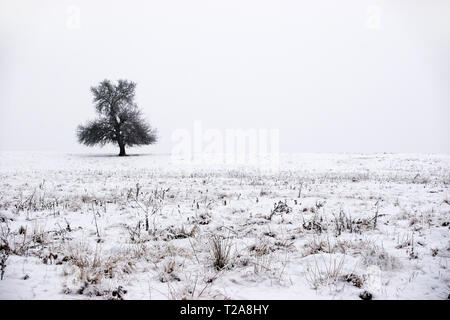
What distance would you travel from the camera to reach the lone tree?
3478cm

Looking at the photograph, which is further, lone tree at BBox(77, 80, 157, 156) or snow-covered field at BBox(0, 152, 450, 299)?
lone tree at BBox(77, 80, 157, 156)

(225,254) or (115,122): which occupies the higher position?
(115,122)

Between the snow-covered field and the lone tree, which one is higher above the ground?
the lone tree

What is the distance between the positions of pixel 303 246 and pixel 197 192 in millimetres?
5185

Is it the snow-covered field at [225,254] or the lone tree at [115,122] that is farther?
the lone tree at [115,122]

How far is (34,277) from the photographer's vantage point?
3150mm

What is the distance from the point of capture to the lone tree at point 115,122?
34781 mm

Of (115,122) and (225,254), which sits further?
(115,122)

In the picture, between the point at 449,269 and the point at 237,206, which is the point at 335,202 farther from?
the point at 449,269

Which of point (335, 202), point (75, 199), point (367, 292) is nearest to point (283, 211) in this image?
point (335, 202)

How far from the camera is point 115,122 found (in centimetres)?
3528

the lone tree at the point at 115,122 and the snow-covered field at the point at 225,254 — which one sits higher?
the lone tree at the point at 115,122
